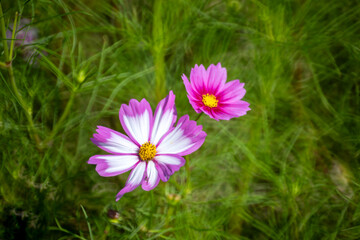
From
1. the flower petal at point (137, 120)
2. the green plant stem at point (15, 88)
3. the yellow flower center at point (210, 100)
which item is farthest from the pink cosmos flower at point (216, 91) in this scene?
the green plant stem at point (15, 88)

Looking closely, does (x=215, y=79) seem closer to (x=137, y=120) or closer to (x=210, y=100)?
(x=210, y=100)

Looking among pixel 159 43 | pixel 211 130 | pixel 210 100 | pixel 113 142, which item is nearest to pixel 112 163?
pixel 113 142

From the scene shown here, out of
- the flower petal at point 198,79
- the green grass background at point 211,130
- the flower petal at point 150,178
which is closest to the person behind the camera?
the flower petal at point 150,178

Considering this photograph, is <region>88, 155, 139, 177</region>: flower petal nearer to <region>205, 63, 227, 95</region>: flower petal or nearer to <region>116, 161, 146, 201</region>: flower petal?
<region>116, 161, 146, 201</region>: flower petal

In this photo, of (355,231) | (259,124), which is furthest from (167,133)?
(355,231)

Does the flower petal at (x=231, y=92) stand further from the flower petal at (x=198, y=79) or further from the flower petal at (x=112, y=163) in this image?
the flower petal at (x=112, y=163)
